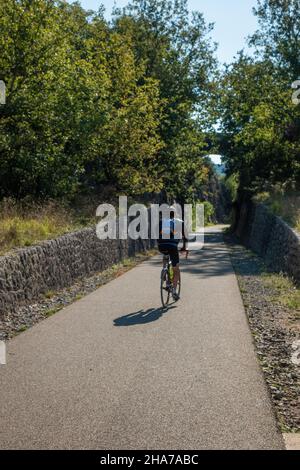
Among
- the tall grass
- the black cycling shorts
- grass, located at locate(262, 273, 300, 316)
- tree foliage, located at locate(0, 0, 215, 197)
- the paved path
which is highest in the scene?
tree foliage, located at locate(0, 0, 215, 197)

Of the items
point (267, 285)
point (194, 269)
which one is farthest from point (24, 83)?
point (267, 285)

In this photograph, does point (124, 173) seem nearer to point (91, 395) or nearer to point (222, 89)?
point (222, 89)

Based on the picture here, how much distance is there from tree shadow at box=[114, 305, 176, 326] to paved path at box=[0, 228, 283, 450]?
0.02 metres

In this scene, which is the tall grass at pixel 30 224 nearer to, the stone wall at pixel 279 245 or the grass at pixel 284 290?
the grass at pixel 284 290

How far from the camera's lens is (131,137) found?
1033 inches

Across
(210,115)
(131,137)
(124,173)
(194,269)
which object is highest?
(210,115)

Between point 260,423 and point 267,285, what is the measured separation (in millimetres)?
10020

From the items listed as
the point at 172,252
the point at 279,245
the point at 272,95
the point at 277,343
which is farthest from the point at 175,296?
the point at 272,95

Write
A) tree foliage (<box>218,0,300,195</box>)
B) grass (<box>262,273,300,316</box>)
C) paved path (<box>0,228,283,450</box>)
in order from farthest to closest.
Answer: tree foliage (<box>218,0,300,195</box>), grass (<box>262,273,300,316</box>), paved path (<box>0,228,283,450</box>)

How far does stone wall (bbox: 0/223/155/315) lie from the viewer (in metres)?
10.8

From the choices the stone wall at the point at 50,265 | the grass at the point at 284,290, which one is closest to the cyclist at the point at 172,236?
the grass at the point at 284,290

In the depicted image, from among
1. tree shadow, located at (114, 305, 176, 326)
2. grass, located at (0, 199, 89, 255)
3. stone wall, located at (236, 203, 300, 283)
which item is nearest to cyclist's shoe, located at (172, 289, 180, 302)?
tree shadow, located at (114, 305, 176, 326)

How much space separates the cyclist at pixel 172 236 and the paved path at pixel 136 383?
1.41m

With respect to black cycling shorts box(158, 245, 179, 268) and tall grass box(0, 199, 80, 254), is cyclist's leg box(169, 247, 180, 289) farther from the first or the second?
tall grass box(0, 199, 80, 254)
